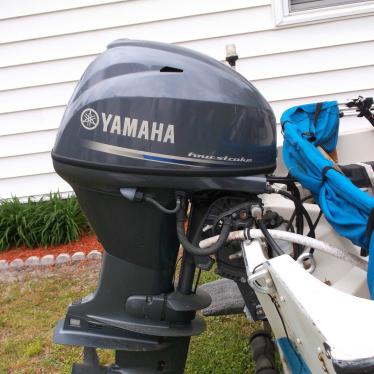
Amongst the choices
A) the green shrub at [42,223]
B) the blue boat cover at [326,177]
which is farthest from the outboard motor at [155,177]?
the green shrub at [42,223]

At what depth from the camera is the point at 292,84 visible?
169 inches

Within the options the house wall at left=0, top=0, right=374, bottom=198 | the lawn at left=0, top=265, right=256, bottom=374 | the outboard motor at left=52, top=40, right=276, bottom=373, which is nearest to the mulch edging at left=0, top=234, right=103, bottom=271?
the lawn at left=0, top=265, right=256, bottom=374

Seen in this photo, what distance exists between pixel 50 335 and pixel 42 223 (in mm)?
1431

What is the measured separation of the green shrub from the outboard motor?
99.6 inches

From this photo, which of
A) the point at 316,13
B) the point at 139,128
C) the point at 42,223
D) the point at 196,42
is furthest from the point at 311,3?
the point at 139,128

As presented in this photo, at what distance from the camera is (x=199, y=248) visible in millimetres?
1562

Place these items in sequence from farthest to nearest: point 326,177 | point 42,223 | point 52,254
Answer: point 42,223, point 52,254, point 326,177

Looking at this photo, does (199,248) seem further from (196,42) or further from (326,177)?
(196,42)

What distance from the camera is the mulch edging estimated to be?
4039 millimetres

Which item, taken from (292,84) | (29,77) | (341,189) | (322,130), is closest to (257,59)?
(292,84)

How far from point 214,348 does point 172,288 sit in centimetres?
109

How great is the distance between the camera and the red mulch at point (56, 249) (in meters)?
4.18

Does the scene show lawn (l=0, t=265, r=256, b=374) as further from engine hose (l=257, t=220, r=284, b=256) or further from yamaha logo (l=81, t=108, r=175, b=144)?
yamaha logo (l=81, t=108, r=175, b=144)

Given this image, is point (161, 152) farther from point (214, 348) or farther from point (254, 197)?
point (214, 348)
